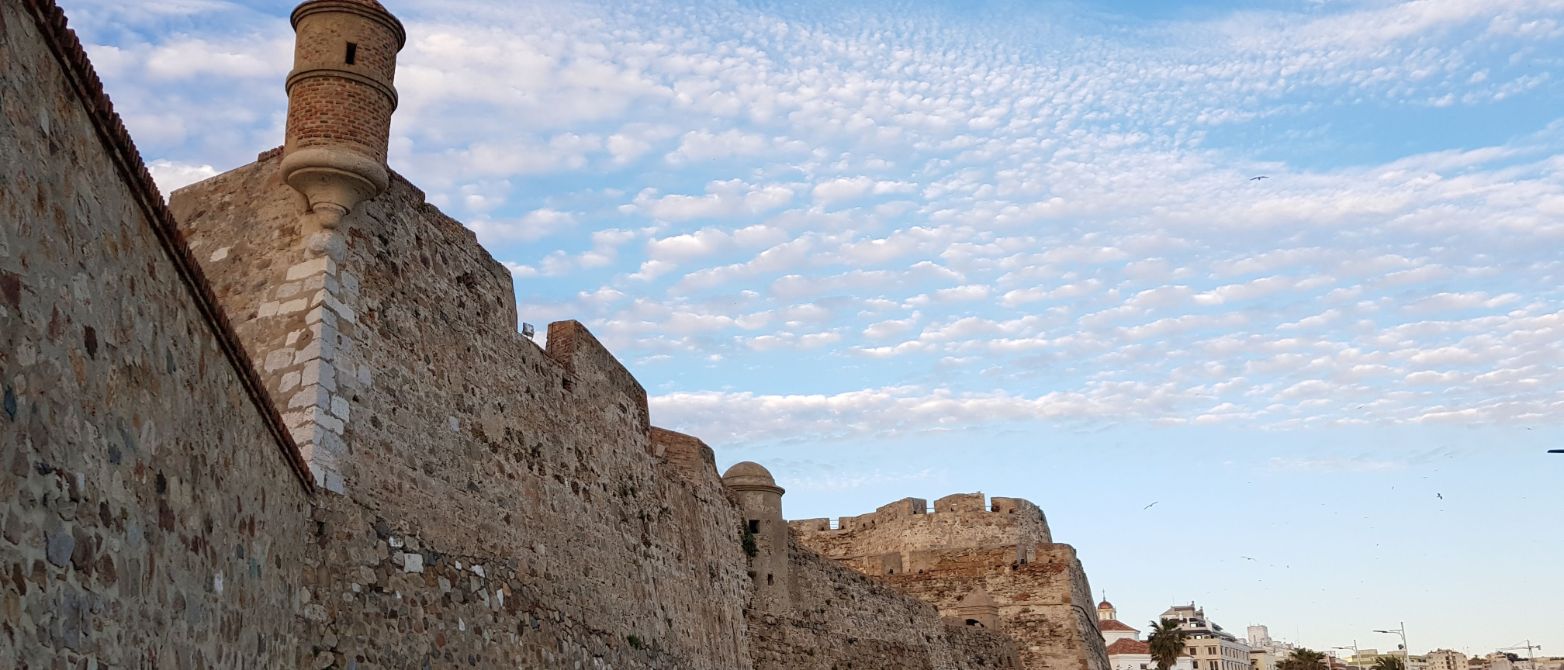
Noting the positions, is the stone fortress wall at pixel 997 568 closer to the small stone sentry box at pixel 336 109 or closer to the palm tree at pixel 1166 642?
the palm tree at pixel 1166 642

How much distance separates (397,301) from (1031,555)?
2844 cm

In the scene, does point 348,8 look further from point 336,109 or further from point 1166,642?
point 1166,642

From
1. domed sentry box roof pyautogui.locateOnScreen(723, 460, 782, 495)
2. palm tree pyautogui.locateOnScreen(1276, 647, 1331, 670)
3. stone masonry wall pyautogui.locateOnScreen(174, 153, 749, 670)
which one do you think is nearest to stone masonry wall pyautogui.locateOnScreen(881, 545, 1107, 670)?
domed sentry box roof pyautogui.locateOnScreen(723, 460, 782, 495)

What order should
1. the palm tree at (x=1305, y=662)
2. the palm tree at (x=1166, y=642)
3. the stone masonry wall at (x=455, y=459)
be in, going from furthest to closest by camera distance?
the palm tree at (x=1305, y=662), the palm tree at (x=1166, y=642), the stone masonry wall at (x=455, y=459)

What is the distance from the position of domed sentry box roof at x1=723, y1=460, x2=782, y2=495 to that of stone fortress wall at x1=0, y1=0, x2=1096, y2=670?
327 mm

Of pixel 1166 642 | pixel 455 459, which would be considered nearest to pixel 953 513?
pixel 1166 642

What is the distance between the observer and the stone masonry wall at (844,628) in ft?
80.8

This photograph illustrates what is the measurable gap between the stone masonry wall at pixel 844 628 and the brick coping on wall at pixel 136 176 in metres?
15.9

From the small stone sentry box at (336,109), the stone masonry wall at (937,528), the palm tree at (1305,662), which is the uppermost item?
the small stone sentry box at (336,109)

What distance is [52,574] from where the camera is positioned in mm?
6301

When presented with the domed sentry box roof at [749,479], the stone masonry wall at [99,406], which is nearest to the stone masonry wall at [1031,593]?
the domed sentry box roof at [749,479]

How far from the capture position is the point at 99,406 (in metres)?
6.86

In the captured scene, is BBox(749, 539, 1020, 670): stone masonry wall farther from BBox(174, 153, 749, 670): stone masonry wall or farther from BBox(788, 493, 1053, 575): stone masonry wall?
BBox(788, 493, 1053, 575): stone masonry wall

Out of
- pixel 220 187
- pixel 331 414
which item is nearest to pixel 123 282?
pixel 331 414
